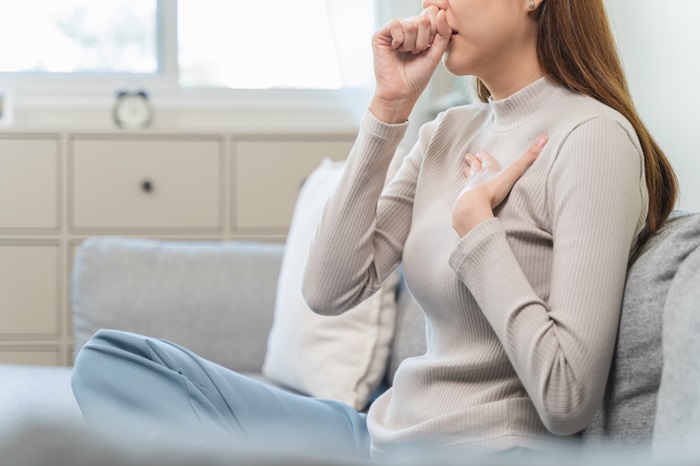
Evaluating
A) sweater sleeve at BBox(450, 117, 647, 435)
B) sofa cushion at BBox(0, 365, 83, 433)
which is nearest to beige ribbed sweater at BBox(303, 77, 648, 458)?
sweater sleeve at BBox(450, 117, 647, 435)

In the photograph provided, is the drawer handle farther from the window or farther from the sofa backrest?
the sofa backrest

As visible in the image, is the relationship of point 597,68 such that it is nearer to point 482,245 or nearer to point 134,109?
point 482,245

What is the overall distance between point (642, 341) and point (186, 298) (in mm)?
1264

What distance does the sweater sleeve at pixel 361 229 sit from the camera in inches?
50.0

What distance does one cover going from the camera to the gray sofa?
92 centimetres

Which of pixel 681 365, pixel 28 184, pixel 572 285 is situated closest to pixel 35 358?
pixel 28 184

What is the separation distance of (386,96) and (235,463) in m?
0.97

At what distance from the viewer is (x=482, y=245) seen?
3.42 ft

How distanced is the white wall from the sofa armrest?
897mm

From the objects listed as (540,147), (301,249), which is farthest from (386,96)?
(301,249)

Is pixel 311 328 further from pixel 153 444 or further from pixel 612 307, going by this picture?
pixel 153 444

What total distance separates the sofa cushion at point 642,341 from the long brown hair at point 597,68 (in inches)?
3.9

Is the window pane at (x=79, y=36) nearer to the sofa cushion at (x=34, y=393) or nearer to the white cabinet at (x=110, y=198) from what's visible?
the white cabinet at (x=110, y=198)

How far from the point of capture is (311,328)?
1.89m
